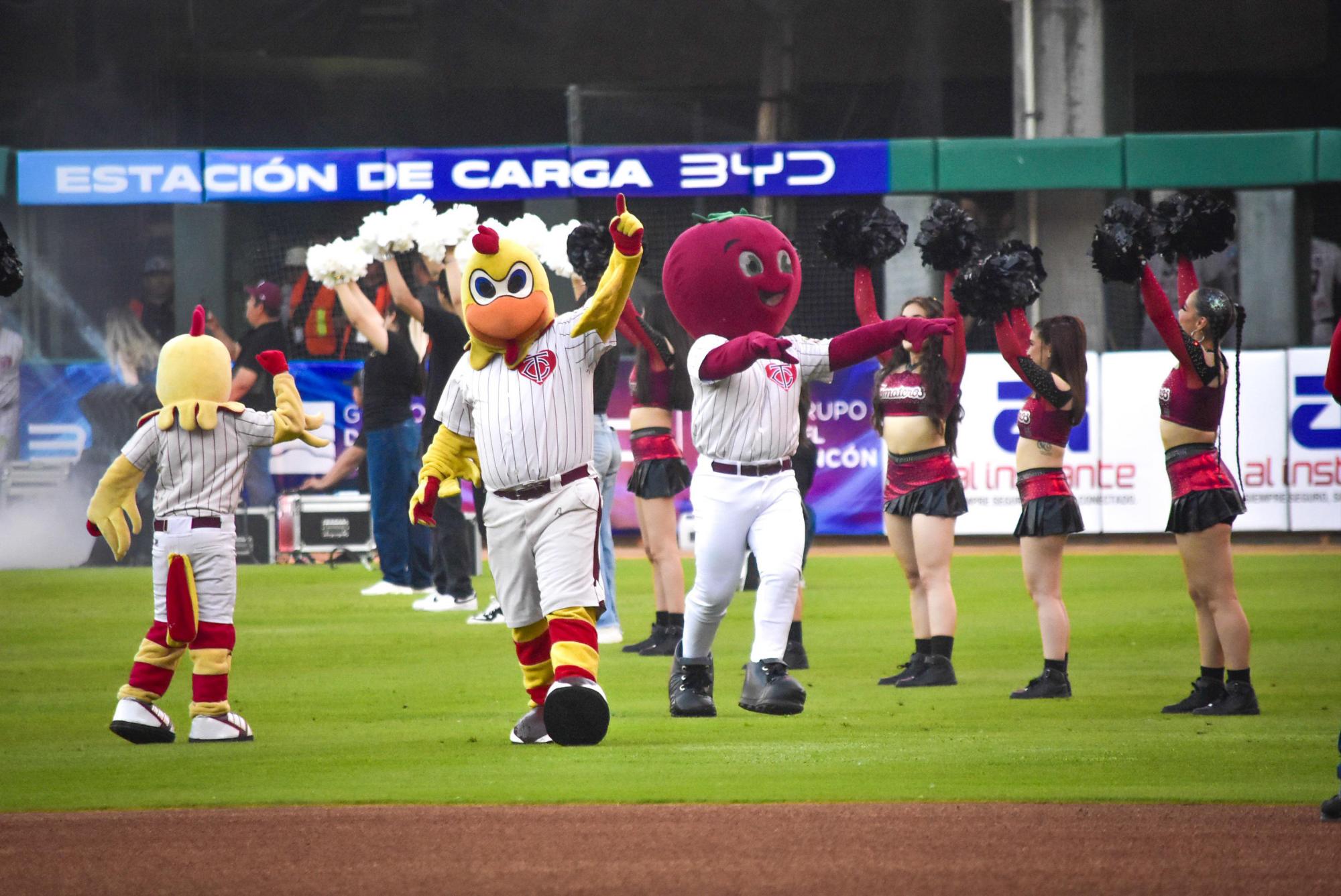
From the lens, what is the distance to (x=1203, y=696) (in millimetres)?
7555

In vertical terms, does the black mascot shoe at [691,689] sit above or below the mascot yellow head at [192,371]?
below

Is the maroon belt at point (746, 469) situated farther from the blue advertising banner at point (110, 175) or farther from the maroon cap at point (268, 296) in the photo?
the blue advertising banner at point (110, 175)

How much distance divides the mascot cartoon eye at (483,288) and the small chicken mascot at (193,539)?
3.58 ft

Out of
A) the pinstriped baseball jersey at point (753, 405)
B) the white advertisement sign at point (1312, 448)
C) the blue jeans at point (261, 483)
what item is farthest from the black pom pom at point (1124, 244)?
the blue jeans at point (261, 483)

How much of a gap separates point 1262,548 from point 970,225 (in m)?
10.0

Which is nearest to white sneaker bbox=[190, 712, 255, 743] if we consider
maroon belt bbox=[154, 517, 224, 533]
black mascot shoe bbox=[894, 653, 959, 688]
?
maroon belt bbox=[154, 517, 224, 533]

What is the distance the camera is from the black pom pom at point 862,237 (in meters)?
7.62

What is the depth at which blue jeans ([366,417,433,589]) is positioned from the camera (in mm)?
12445

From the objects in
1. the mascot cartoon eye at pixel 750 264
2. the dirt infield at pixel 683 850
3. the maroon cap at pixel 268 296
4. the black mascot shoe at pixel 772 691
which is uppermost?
the maroon cap at pixel 268 296

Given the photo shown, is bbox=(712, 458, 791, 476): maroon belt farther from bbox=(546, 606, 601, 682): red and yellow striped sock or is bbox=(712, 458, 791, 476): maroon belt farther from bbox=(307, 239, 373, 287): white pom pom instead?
bbox=(307, 239, 373, 287): white pom pom

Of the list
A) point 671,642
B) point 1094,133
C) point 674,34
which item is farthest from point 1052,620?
point 674,34

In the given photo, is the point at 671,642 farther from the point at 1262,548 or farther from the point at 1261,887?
the point at 1262,548

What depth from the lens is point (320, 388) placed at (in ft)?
54.5

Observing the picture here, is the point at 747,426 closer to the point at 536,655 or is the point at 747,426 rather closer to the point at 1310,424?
the point at 536,655
